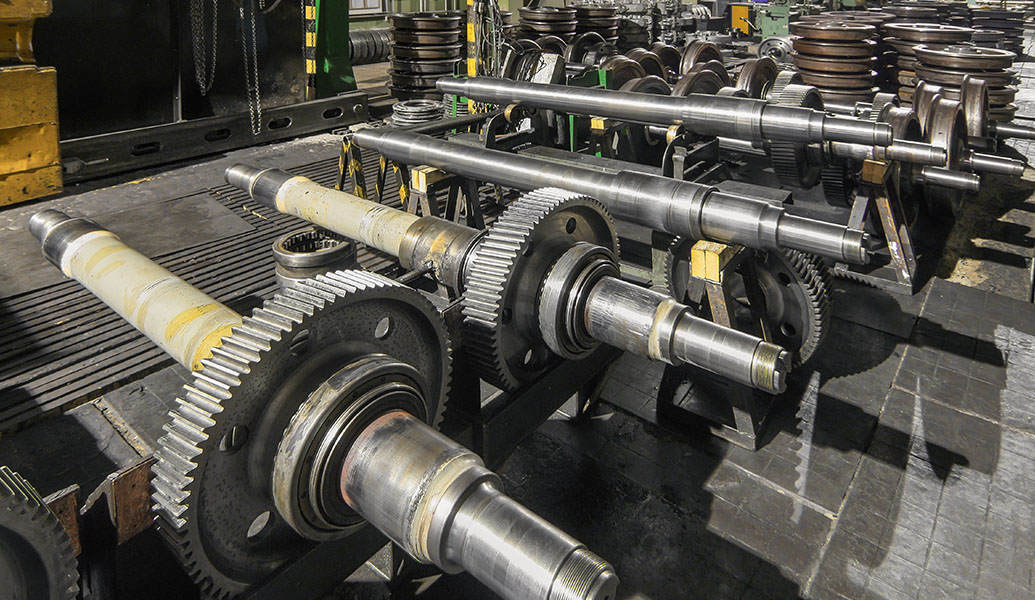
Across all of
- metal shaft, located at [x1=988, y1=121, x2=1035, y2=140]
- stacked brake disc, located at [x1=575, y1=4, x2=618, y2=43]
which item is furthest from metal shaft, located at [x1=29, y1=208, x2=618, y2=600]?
stacked brake disc, located at [x1=575, y1=4, x2=618, y2=43]

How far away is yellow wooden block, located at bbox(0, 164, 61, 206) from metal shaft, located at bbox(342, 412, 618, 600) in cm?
484

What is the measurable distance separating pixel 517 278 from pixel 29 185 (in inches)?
184

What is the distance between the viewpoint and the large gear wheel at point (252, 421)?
46.3 inches

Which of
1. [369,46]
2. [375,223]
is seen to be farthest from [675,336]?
[369,46]

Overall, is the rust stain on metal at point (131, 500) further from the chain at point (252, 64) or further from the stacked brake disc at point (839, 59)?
the stacked brake disc at point (839, 59)

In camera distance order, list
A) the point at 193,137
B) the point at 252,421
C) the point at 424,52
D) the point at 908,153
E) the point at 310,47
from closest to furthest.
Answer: the point at 252,421
the point at 908,153
the point at 193,137
the point at 310,47
the point at 424,52

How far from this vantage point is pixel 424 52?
27.0 feet

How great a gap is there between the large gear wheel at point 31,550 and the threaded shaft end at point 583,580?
2.57ft

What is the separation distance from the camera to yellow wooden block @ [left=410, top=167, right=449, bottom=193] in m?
3.56

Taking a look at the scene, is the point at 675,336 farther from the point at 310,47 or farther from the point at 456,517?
the point at 310,47

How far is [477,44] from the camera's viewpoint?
21.8 feet

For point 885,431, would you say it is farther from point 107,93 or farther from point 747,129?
point 107,93

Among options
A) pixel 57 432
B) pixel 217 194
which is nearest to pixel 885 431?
pixel 57 432

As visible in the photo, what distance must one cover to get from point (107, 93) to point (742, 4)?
13.5 metres
